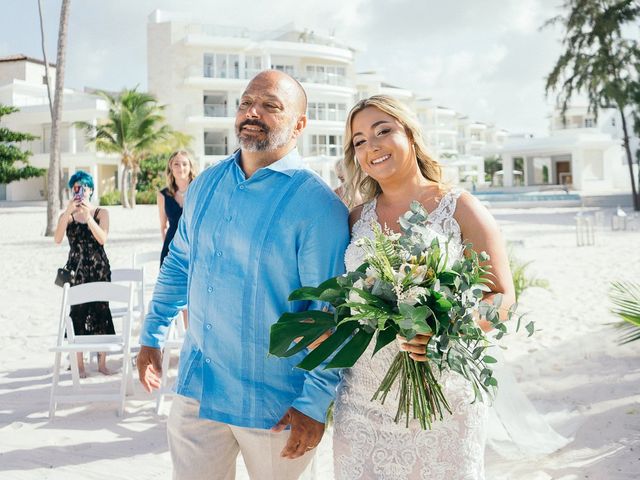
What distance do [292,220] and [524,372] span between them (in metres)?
4.56

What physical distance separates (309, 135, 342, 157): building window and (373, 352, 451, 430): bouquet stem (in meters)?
42.9

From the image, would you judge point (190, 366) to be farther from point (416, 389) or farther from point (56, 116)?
point (56, 116)

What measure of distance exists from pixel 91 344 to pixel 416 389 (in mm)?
3780

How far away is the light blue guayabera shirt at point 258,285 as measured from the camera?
2.15 m

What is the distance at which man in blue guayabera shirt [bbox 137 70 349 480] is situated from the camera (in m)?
2.15

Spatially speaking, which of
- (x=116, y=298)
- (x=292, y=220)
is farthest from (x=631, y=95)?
(x=292, y=220)

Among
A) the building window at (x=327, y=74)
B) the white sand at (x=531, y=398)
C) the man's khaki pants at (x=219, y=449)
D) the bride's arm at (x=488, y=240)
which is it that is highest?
the building window at (x=327, y=74)

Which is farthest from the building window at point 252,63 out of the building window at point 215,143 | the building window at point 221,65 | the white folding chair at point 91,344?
the white folding chair at point 91,344

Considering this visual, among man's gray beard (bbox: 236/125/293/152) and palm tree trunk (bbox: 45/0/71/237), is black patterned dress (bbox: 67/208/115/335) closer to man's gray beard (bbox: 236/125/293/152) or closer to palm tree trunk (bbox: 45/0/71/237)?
man's gray beard (bbox: 236/125/293/152)

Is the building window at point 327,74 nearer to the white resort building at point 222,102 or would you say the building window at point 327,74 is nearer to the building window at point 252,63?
the white resort building at point 222,102

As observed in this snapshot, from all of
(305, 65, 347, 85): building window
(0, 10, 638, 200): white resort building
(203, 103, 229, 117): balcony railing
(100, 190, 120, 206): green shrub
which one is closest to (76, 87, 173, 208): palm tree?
(100, 190, 120, 206): green shrub

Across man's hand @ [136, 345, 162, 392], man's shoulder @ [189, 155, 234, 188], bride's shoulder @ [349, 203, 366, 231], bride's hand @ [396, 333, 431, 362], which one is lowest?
man's hand @ [136, 345, 162, 392]

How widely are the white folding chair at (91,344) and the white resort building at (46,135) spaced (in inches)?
1459

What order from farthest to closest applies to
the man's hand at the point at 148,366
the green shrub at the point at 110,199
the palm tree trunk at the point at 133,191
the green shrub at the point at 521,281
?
the green shrub at the point at 110,199 < the palm tree trunk at the point at 133,191 < the green shrub at the point at 521,281 < the man's hand at the point at 148,366
